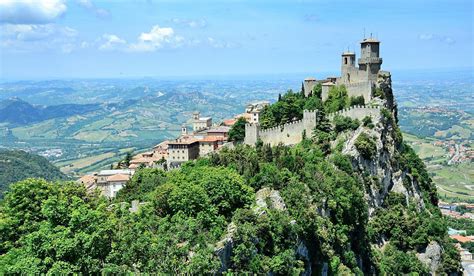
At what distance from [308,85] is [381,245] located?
2381 centimetres

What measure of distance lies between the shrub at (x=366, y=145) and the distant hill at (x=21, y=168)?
113 meters

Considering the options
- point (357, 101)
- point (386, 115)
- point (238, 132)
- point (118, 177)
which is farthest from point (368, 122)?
point (118, 177)

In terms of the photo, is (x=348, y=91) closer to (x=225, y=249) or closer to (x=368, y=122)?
(x=368, y=122)

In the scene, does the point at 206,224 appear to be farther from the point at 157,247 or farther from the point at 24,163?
the point at 24,163

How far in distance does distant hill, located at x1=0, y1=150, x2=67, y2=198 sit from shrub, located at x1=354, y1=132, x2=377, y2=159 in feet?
370

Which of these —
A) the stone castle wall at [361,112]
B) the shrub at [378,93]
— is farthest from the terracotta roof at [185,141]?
the shrub at [378,93]

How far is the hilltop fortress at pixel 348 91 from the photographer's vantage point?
2360 inches

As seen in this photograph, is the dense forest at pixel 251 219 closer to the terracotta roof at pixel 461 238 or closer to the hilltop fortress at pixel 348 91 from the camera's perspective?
the hilltop fortress at pixel 348 91

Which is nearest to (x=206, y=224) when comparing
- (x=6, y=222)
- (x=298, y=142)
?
(x=6, y=222)

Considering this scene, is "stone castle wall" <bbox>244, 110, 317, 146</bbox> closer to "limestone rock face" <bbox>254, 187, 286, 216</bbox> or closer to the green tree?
the green tree

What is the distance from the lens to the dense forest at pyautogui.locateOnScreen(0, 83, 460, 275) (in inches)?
1096

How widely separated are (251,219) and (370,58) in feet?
125

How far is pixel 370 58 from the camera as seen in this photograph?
65.9 meters

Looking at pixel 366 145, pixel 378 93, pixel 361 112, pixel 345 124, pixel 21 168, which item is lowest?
pixel 21 168
